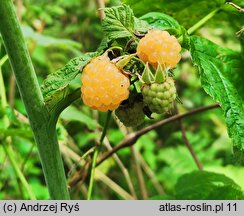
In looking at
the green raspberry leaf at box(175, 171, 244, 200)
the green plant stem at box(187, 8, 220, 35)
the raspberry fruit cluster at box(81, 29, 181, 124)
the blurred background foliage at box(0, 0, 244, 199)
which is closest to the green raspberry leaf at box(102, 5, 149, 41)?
the raspberry fruit cluster at box(81, 29, 181, 124)

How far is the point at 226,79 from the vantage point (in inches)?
34.2

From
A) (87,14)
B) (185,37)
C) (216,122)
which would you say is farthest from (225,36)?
(185,37)

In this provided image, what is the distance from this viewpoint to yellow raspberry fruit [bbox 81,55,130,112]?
69 cm

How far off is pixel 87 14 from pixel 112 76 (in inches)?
102

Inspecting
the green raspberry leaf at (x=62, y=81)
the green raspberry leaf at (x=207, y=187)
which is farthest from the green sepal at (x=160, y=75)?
the green raspberry leaf at (x=207, y=187)

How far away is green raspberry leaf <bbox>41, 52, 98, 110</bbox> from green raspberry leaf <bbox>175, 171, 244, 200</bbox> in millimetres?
549

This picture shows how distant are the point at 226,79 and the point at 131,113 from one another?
220 mm

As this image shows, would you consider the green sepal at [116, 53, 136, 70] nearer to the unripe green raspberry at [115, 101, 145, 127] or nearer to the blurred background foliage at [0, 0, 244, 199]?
the unripe green raspberry at [115, 101, 145, 127]

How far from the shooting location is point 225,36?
3725mm

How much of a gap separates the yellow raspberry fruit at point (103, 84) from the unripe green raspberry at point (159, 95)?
0.03 meters

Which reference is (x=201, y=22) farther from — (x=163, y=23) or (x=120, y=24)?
(x=120, y=24)

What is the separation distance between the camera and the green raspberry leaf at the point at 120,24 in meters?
0.74

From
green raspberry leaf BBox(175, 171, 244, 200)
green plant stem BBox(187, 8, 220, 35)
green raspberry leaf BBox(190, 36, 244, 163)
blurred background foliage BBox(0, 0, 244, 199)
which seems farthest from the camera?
blurred background foliage BBox(0, 0, 244, 199)

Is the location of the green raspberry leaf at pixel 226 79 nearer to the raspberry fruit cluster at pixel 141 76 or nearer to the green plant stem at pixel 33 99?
the raspberry fruit cluster at pixel 141 76
